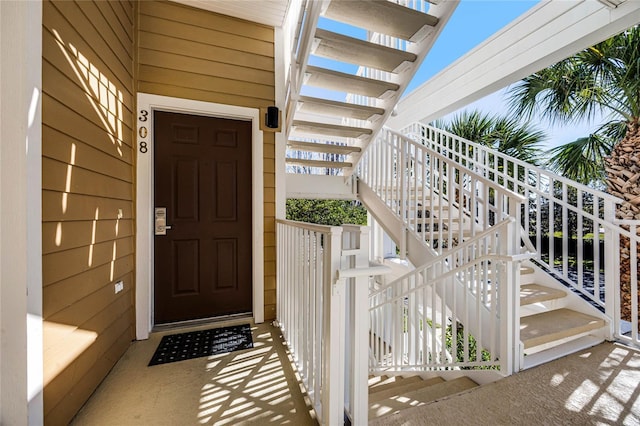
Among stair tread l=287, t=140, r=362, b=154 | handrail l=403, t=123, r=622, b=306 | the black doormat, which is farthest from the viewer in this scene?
stair tread l=287, t=140, r=362, b=154

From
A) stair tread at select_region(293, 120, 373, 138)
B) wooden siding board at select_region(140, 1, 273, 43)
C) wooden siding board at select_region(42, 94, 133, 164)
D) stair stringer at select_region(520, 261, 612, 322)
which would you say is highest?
wooden siding board at select_region(140, 1, 273, 43)

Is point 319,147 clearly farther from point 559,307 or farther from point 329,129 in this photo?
point 559,307

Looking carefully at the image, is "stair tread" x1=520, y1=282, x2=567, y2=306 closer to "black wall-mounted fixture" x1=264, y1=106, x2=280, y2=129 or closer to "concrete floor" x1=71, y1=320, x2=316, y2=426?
"concrete floor" x1=71, y1=320, x2=316, y2=426

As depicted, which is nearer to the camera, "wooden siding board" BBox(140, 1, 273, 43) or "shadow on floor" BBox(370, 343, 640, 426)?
"shadow on floor" BBox(370, 343, 640, 426)

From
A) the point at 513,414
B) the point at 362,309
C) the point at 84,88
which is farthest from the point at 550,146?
the point at 84,88

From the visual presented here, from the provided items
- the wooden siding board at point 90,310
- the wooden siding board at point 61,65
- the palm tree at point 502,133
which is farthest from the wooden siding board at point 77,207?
the palm tree at point 502,133

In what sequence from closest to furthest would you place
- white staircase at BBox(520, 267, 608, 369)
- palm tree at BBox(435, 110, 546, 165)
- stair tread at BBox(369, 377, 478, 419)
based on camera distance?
stair tread at BBox(369, 377, 478, 419)
white staircase at BBox(520, 267, 608, 369)
palm tree at BBox(435, 110, 546, 165)

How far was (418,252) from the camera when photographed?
2.70 m

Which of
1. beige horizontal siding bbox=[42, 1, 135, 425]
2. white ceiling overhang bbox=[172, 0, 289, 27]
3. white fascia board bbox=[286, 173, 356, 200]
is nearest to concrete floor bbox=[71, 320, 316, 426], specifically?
beige horizontal siding bbox=[42, 1, 135, 425]

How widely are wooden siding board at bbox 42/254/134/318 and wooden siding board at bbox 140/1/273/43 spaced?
212cm

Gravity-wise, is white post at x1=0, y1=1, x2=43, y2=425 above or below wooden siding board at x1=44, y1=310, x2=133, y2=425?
above

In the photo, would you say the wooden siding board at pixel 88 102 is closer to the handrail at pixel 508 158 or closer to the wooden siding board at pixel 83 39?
the wooden siding board at pixel 83 39

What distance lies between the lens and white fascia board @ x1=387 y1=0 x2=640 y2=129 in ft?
7.09

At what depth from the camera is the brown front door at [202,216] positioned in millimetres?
2312
